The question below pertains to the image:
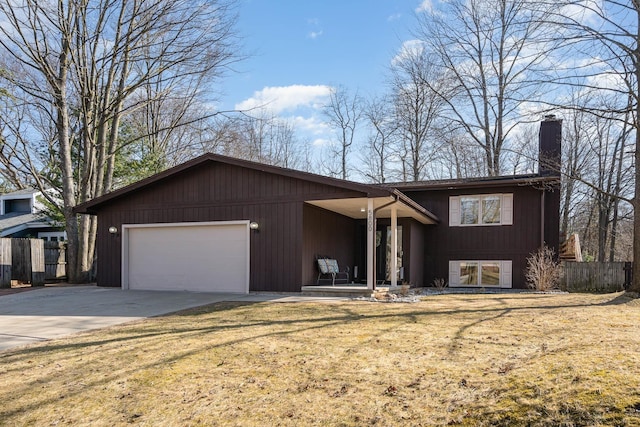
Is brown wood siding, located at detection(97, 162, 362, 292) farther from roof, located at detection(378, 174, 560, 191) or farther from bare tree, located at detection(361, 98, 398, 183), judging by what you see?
bare tree, located at detection(361, 98, 398, 183)

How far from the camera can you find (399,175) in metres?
27.0

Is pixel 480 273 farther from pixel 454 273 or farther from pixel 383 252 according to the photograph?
pixel 383 252

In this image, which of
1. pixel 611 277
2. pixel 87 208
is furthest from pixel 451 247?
pixel 87 208

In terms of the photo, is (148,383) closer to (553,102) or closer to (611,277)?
(553,102)

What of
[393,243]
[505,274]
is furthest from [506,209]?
[393,243]

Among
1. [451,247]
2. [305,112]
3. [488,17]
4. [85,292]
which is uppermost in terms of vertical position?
[488,17]

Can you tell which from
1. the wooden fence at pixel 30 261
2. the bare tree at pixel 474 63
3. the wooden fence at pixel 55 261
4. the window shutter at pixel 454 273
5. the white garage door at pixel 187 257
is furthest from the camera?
the bare tree at pixel 474 63

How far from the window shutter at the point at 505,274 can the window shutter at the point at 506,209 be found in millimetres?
1331

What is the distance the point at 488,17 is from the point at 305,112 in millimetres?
12577

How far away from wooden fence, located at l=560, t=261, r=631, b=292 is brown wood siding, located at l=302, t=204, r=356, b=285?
6.86 m

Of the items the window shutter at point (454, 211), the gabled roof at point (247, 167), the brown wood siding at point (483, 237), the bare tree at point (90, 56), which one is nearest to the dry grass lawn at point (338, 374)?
the gabled roof at point (247, 167)

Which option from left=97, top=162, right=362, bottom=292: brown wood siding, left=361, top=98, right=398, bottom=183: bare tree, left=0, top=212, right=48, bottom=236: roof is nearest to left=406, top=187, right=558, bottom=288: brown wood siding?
left=97, top=162, right=362, bottom=292: brown wood siding

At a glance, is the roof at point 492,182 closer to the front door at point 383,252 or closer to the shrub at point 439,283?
the front door at point 383,252

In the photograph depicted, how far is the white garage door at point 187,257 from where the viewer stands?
38.1 feet
